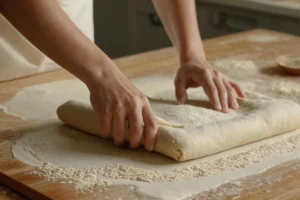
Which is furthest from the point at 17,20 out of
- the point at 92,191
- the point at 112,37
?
the point at 112,37

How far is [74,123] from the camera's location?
1.22 meters

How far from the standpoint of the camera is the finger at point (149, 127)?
1.09 metres

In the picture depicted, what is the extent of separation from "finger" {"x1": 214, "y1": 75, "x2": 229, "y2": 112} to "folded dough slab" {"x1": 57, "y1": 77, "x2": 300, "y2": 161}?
2 centimetres

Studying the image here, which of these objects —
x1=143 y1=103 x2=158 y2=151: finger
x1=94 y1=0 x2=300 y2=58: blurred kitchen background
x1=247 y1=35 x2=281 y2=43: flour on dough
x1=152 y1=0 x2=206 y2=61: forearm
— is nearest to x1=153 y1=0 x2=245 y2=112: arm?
x1=152 y1=0 x2=206 y2=61: forearm

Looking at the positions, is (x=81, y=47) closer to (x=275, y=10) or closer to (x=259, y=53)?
(x=259, y=53)

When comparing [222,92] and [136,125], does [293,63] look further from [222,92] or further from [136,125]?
[136,125]

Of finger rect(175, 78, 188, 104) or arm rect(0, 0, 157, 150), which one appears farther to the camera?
finger rect(175, 78, 188, 104)

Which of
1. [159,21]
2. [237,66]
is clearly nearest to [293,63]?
[237,66]

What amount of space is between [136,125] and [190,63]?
361 millimetres

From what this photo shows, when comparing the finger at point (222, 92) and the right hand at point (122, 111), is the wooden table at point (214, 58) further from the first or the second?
the finger at point (222, 92)

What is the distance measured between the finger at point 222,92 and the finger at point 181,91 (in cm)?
8

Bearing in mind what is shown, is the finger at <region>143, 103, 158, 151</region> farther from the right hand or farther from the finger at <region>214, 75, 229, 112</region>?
the finger at <region>214, 75, 229, 112</region>

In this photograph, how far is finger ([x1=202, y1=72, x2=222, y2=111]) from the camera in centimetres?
128

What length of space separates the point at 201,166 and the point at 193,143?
41 millimetres
